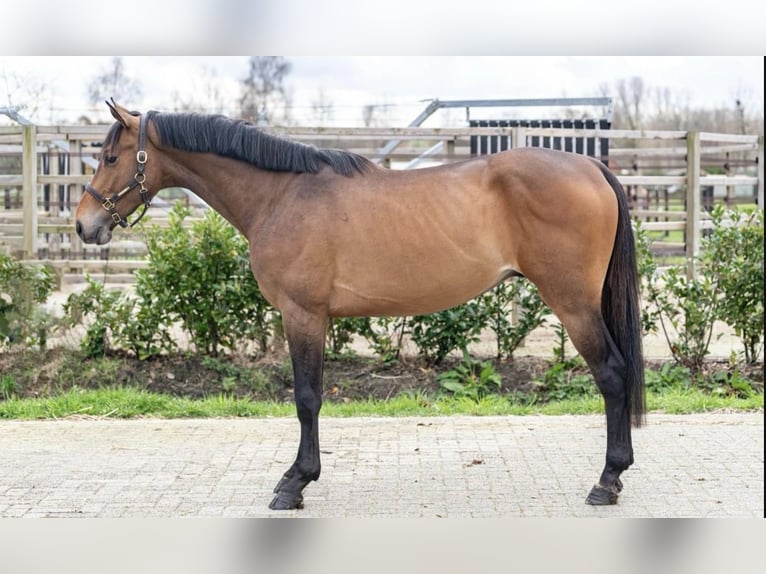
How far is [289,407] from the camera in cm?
692

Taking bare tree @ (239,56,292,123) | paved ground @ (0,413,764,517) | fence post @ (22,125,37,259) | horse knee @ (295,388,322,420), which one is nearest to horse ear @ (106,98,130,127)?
horse knee @ (295,388,322,420)

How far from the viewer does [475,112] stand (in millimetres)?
15008

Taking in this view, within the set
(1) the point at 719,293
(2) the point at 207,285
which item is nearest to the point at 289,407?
(2) the point at 207,285

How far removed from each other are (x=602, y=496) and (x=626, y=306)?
1.04 metres

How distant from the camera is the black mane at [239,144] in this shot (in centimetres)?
510

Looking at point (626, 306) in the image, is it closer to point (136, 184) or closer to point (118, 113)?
point (136, 184)

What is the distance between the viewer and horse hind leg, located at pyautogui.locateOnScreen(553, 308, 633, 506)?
4871mm

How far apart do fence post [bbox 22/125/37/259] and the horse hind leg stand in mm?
6209

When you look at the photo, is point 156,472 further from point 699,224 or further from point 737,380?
point 699,224

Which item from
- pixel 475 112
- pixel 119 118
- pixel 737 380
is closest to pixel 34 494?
pixel 119 118

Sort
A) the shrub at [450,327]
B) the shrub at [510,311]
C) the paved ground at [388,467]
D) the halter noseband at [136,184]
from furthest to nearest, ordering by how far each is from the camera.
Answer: the shrub at [510,311] < the shrub at [450,327] < the halter noseband at [136,184] < the paved ground at [388,467]

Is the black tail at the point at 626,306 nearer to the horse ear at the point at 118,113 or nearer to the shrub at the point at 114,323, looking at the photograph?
the horse ear at the point at 118,113

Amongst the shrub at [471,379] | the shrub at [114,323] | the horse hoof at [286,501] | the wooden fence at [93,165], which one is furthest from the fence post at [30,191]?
the horse hoof at [286,501]

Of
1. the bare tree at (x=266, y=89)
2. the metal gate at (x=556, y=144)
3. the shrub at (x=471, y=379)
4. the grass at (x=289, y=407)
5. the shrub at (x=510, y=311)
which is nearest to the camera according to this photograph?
the grass at (x=289, y=407)
